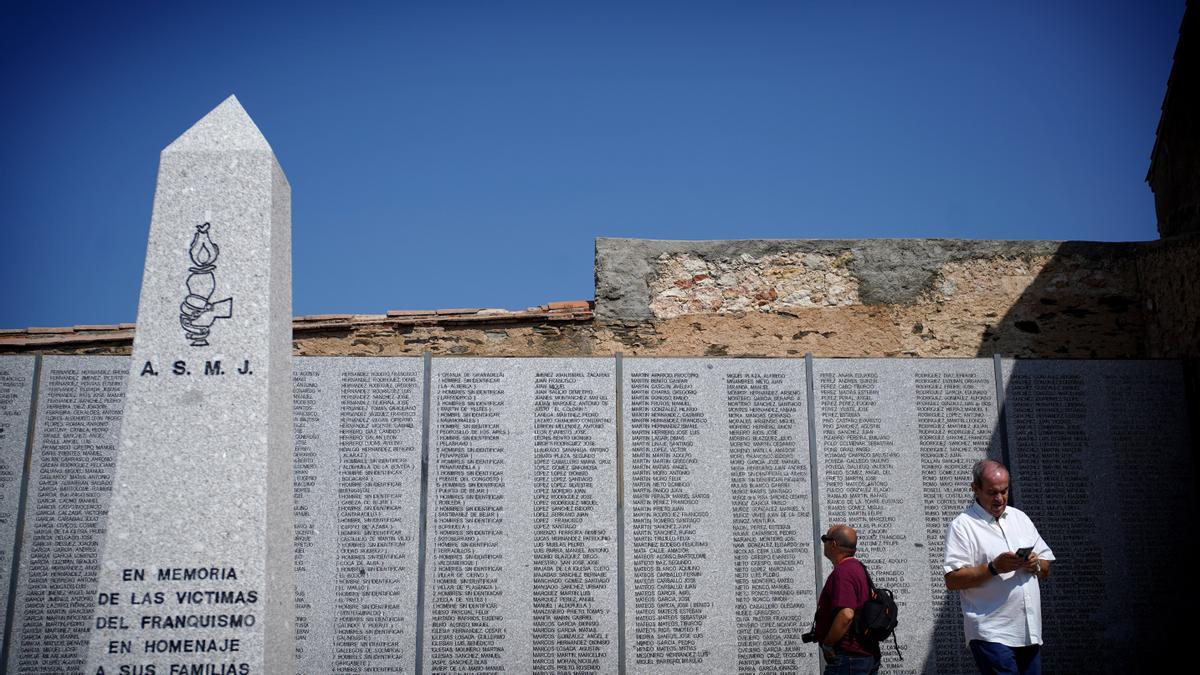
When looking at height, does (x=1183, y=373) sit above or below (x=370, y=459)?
above

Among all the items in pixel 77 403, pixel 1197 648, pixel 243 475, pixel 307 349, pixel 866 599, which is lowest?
pixel 1197 648

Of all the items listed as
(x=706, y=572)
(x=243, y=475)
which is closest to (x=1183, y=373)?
(x=706, y=572)

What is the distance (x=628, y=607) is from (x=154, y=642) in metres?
3.67

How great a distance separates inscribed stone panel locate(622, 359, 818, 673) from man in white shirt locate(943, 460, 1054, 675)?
7.52 ft

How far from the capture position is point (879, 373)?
7430mm

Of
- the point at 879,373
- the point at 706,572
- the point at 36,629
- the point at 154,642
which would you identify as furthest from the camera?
the point at 879,373

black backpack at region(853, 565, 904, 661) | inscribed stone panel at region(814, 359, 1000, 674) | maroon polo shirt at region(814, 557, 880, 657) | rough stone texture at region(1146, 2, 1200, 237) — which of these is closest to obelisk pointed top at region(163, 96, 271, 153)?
maroon polo shirt at region(814, 557, 880, 657)

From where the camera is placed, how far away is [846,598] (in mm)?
4738

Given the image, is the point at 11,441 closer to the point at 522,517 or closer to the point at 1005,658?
the point at 522,517

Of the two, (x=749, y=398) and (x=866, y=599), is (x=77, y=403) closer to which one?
(x=749, y=398)

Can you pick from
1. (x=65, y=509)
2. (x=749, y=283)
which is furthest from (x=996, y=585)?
(x=65, y=509)

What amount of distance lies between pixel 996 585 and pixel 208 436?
12.5 ft

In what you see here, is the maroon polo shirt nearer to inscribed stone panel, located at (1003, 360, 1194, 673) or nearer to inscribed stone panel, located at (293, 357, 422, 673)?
inscribed stone panel, located at (1003, 360, 1194, 673)

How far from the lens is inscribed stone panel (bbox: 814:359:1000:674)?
273 inches
